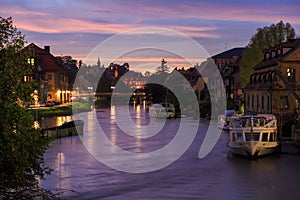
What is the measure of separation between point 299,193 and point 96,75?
156900 mm

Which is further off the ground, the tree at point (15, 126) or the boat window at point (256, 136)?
the tree at point (15, 126)

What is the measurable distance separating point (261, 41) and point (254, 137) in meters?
26.2

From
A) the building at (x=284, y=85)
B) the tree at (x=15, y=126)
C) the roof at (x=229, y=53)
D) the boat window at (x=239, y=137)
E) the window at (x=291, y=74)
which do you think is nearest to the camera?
the tree at (x=15, y=126)

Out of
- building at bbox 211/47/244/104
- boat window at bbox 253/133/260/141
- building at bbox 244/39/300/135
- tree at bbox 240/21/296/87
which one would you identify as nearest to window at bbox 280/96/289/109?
building at bbox 244/39/300/135

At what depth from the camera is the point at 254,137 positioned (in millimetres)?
30719

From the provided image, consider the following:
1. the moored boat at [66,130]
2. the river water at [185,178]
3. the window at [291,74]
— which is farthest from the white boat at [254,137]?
the moored boat at [66,130]

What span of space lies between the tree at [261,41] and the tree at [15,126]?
1831 inches

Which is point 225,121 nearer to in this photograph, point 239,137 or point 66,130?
point 66,130

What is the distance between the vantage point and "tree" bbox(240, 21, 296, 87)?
174 ft

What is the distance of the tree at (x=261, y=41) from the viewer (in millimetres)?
53188

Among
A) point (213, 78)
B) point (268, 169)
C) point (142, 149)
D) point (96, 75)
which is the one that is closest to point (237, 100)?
point (213, 78)

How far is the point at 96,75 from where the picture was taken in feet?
577

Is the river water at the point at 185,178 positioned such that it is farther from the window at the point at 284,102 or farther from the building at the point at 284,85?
the window at the point at 284,102

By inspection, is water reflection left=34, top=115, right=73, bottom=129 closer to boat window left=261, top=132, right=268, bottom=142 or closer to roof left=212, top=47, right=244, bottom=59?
boat window left=261, top=132, right=268, bottom=142
